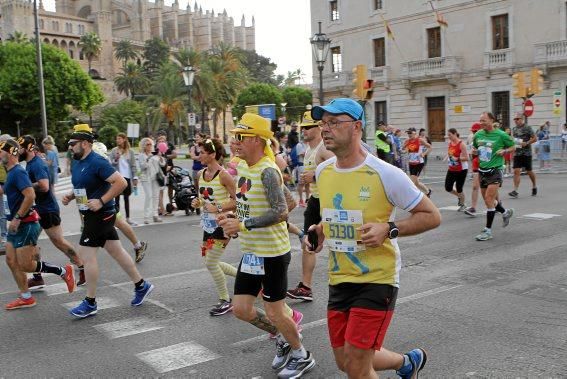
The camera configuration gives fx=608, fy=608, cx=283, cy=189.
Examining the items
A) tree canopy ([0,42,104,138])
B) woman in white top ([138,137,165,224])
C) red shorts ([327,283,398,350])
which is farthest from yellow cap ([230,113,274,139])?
tree canopy ([0,42,104,138])

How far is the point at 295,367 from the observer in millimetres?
4484

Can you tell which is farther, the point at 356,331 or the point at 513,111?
the point at 513,111

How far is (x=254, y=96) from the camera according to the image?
80.8 meters

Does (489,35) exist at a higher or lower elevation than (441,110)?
higher

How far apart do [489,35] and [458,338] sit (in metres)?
33.7

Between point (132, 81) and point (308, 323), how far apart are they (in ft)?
290

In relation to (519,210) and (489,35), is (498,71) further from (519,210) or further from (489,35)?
(519,210)

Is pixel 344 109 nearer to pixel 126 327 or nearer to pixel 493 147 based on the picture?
pixel 126 327

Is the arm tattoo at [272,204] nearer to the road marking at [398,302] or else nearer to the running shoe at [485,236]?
the road marking at [398,302]

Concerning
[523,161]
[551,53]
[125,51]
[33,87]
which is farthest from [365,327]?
[125,51]

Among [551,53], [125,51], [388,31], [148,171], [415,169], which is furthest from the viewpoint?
[125,51]

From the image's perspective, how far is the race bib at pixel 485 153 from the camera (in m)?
9.64

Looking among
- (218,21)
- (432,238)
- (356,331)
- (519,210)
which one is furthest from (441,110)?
(218,21)

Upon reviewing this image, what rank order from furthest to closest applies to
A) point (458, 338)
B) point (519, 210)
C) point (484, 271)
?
point (519, 210) < point (484, 271) < point (458, 338)
